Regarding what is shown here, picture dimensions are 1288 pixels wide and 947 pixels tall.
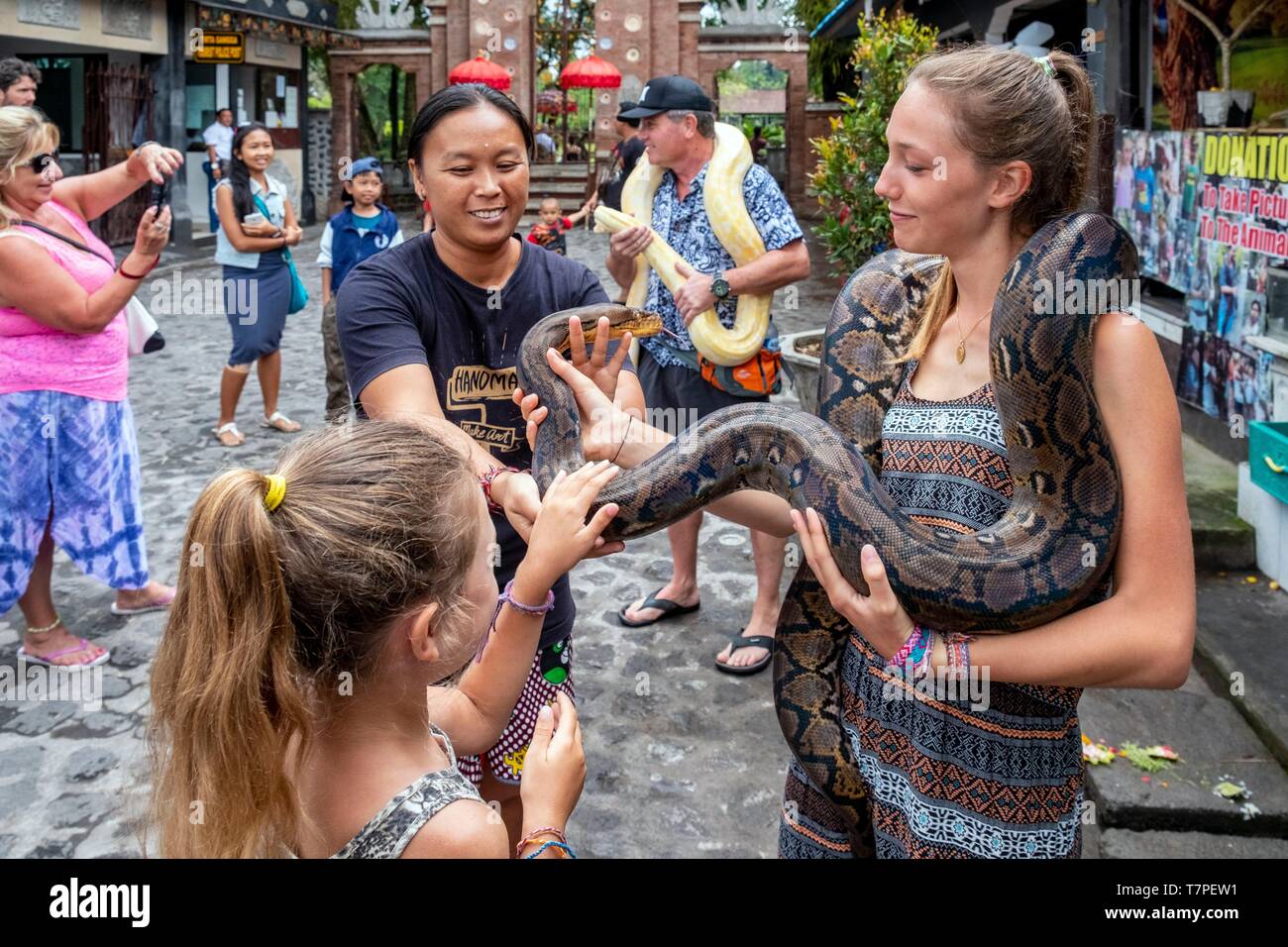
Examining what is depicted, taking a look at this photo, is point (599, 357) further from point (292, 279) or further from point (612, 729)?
point (292, 279)

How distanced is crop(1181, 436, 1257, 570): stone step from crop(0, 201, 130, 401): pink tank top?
525cm

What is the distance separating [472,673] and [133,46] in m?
21.0

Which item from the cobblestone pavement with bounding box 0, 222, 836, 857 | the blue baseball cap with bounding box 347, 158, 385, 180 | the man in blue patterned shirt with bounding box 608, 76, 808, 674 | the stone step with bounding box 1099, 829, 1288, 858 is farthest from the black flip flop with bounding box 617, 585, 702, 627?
the blue baseball cap with bounding box 347, 158, 385, 180

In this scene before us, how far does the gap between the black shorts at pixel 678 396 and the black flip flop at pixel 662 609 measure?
969 millimetres

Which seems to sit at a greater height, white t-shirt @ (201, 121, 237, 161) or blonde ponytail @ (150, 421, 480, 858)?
white t-shirt @ (201, 121, 237, 161)

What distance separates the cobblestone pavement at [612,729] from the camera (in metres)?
3.94

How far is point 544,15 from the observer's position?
125ft

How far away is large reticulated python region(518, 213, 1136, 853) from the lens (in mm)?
2084

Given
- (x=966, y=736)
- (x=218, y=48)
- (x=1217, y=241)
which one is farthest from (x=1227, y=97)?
(x=218, y=48)

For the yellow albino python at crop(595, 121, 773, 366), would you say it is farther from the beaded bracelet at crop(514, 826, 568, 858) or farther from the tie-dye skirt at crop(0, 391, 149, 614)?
the beaded bracelet at crop(514, 826, 568, 858)

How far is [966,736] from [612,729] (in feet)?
8.73

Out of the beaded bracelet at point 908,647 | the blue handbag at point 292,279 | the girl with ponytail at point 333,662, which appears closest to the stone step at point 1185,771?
the beaded bracelet at point 908,647

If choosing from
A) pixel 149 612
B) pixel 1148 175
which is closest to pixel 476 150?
pixel 149 612

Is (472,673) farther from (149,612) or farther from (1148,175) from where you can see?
(1148,175)
